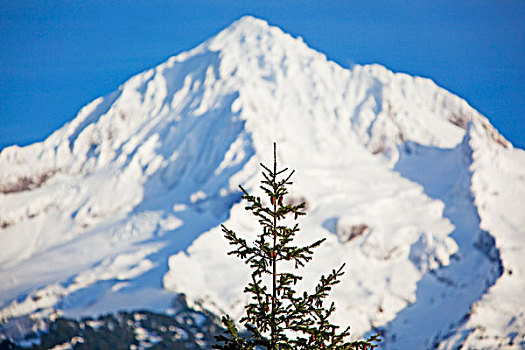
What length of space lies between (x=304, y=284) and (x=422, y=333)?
3016cm

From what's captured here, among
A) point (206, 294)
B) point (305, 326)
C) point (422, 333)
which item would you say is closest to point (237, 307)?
point (206, 294)

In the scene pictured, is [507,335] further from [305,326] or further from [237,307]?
[305,326]

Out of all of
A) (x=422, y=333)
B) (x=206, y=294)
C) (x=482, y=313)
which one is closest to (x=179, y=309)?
(x=206, y=294)

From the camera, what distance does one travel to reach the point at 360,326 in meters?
193

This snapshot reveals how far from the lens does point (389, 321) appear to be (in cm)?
19738

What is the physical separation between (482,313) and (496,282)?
12.4m

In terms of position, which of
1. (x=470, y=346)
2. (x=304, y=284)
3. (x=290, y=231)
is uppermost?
(x=304, y=284)

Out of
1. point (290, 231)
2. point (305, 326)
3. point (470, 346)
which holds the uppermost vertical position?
point (470, 346)

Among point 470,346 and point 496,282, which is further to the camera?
point 496,282

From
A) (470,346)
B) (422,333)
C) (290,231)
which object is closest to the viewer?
(290,231)

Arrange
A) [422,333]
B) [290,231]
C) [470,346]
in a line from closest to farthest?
[290,231], [470,346], [422,333]

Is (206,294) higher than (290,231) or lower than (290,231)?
higher

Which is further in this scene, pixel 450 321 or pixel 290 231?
pixel 450 321

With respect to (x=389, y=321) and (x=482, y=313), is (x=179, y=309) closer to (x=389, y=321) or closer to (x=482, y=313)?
(x=389, y=321)
